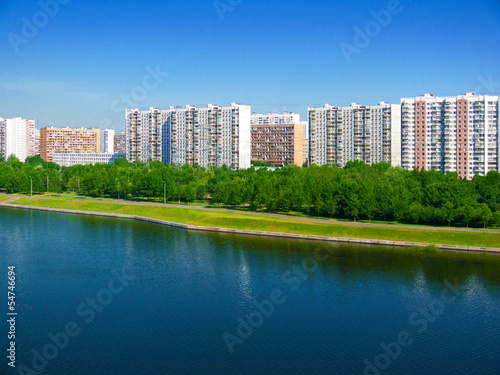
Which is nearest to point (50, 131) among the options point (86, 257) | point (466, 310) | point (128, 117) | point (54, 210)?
point (128, 117)

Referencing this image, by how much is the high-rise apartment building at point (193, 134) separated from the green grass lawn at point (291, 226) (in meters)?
24.4

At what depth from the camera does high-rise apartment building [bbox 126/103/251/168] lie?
199 ft

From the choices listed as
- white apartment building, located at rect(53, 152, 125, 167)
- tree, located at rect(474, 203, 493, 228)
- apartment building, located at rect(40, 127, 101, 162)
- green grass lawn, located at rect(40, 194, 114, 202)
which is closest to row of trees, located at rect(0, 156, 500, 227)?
tree, located at rect(474, 203, 493, 228)

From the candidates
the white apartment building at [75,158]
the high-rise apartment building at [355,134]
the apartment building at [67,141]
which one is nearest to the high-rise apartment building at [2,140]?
the apartment building at [67,141]

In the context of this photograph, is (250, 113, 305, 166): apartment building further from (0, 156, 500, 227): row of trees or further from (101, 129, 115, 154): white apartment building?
(101, 129, 115, 154): white apartment building

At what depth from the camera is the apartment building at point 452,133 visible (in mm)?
48969

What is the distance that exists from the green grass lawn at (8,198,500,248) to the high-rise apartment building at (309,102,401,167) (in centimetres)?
2906

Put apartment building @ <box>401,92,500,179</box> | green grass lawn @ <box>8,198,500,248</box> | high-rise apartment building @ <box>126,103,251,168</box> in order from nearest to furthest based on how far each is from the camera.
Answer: green grass lawn @ <box>8,198,500,248</box> < apartment building @ <box>401,92,500,179</box> < high-rise apartment building @ <box>126,103,251,168</box>

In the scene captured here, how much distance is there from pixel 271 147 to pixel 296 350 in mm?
61647

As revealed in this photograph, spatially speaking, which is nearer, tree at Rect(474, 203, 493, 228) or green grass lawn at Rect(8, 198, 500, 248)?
green grass lawn at Rect(8, 198, 500, 248)

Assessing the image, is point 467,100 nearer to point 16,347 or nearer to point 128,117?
point 128,117

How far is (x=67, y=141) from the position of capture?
89688mm

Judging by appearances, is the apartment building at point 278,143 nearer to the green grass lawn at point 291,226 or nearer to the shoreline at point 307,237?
the green grass lawn at point 291,226

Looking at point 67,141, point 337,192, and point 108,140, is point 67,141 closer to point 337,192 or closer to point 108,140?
point 108,140
